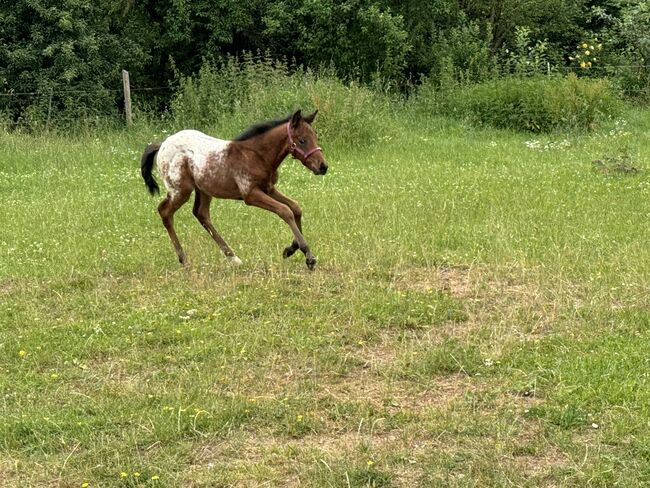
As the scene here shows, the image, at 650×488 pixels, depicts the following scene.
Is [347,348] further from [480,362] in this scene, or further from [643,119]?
[643,119]

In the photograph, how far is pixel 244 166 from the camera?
8562 millimetres

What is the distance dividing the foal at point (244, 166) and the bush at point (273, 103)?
770 cm

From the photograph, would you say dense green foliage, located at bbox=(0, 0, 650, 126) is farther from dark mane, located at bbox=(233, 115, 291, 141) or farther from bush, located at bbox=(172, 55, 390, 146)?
dark mane, located at bbox=(233, 115, 291, 141)

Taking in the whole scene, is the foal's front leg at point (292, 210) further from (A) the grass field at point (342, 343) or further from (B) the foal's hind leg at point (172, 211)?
(B) the foal's hind leg at point (172, 211)

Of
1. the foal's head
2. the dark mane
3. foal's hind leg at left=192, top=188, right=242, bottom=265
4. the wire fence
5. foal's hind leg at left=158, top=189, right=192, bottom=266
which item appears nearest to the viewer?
the foal's head

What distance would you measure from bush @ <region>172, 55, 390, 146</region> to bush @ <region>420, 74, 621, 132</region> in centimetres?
219

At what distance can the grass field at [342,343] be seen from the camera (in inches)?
183

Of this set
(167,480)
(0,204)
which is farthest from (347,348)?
(0,204)

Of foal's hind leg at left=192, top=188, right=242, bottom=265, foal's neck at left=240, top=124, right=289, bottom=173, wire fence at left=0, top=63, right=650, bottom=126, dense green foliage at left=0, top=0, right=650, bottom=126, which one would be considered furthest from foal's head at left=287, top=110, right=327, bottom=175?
wire fence at left=0, top=63, right=650, bottom=126

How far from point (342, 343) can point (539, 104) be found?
13.2 meters

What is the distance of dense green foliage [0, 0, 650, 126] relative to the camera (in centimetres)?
2316

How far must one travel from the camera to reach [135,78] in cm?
2728

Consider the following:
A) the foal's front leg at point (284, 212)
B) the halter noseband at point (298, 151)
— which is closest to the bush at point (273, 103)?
the foal's front leg at point (284, 212)

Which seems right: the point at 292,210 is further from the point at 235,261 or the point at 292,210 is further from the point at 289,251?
the point at 235,261
